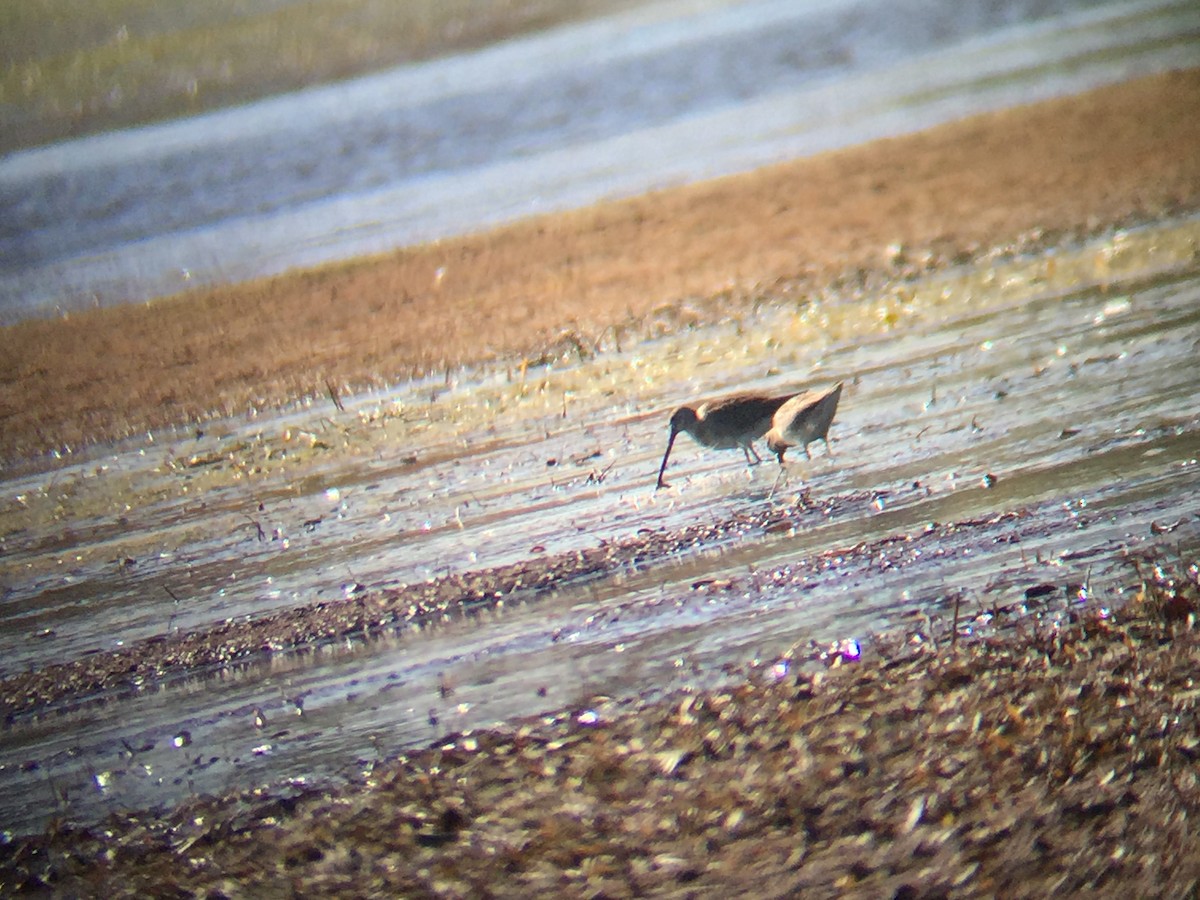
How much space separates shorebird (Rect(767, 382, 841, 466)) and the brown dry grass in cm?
28

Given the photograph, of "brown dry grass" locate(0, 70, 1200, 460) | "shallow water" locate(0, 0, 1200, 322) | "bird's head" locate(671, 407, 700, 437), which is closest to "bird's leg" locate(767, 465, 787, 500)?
"bird's head" locate(671, 407, 700, 437)

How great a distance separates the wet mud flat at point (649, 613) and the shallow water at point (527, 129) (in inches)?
11.6

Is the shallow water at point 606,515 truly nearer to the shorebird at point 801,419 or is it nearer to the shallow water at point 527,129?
the shorebird at point 801,419

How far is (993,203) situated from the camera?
82.6 inches

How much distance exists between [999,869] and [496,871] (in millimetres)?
573

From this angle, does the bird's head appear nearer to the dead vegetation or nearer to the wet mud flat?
the wet mud flat

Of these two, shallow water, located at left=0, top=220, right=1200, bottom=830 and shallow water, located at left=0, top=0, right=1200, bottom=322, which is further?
shallow water, located at left=0, top=0, right=1200, bottom=322

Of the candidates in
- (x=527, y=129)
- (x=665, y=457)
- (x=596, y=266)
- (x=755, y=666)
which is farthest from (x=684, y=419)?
(x=527, y=129)

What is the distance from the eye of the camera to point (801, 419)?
1882 mm

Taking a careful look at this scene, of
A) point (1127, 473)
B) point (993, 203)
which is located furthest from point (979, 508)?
point (993, 203)

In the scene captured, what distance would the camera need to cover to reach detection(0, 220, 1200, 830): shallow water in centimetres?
166

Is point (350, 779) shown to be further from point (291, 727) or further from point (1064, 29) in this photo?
point (1064, 29)

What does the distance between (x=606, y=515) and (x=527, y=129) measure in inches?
27.7

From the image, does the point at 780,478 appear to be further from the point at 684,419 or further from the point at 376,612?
the point at 376,612
